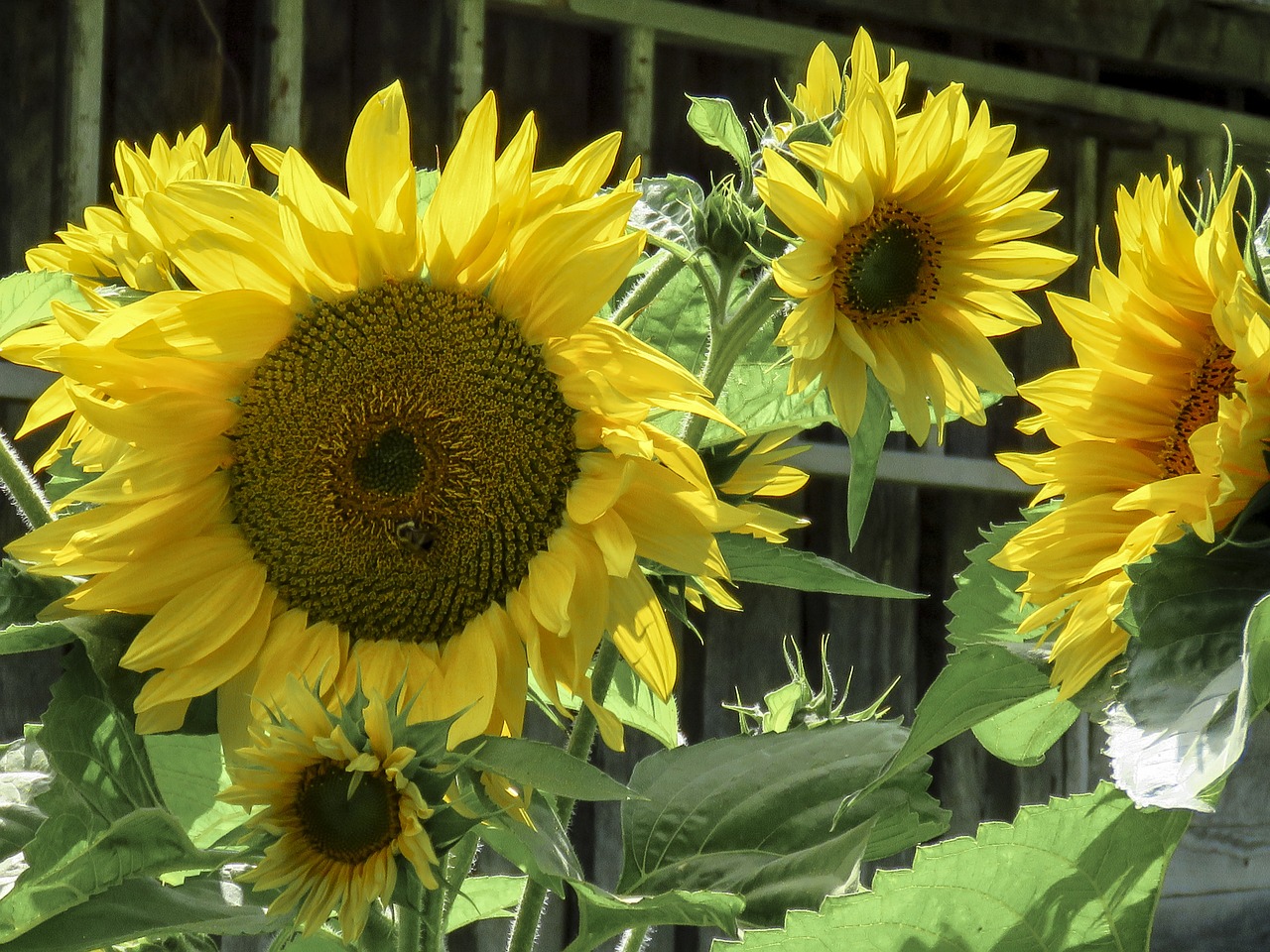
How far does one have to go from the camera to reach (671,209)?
0.61 m


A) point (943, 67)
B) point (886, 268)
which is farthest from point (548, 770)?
point (943, 67)

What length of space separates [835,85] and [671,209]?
3.4 inches

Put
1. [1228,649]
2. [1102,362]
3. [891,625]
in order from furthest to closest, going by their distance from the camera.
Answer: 1. [891,625]
2. [1102,362]
3. [1228,649]

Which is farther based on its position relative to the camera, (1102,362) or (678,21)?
(678,21)

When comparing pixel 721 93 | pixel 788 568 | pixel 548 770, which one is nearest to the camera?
pixel 548 770

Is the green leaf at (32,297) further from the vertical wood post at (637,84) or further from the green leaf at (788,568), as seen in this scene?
the vertical wood post at (637,84)

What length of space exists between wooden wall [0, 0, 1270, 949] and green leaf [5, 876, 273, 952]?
1446 millimetres

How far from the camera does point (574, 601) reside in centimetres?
52

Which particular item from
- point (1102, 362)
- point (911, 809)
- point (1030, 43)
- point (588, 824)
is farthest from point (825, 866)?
point (1030, 43)

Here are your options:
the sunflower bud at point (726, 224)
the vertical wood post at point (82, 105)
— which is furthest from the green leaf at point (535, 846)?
the vertical wood post at point (82, 105)

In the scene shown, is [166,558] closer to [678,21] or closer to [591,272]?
[591,272]

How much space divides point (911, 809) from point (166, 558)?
0.97ft

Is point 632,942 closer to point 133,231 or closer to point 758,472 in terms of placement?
point 758,472

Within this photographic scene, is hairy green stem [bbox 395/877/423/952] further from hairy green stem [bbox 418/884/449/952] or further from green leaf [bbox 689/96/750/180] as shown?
green leaf [bbox 689/96/750/180]
